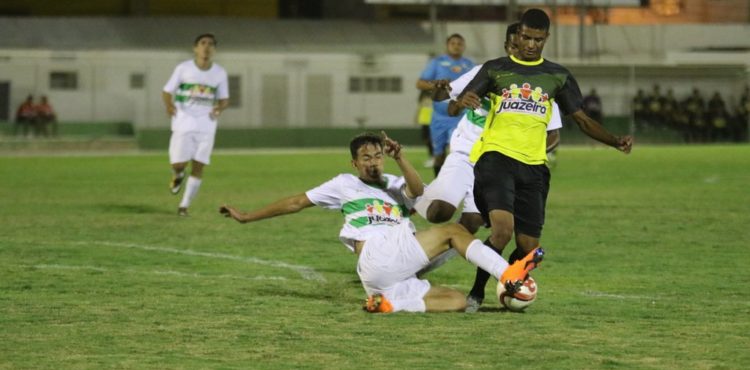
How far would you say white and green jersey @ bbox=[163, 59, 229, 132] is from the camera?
18766 mm

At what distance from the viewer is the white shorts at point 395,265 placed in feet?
31.7

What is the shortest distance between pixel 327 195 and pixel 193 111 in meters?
8.45

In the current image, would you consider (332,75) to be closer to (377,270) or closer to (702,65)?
(702,65)

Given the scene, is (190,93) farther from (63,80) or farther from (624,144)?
(63,80)

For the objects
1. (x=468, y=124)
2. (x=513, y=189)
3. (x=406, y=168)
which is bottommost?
(x=513, y=189)

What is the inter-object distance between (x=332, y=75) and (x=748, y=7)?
18.8 metres

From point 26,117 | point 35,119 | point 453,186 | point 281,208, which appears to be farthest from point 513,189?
point 35,119

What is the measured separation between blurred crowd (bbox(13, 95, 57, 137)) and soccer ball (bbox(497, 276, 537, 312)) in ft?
112

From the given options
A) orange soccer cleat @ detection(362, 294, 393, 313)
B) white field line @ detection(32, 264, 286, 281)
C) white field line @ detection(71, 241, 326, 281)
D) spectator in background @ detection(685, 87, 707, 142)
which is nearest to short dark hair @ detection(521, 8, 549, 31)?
orange soccer cleat @ detection(362, 294, 393, 313)

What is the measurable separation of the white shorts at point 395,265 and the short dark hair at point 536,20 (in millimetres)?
1576

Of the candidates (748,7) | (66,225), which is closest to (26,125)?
(66,225)

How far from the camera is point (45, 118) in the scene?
42.7 meters

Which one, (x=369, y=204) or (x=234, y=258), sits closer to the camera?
(x=369, y=204)

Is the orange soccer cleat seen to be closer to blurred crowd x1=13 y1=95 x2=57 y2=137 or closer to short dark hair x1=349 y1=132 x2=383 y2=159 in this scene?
short dark hair x1=349 y1=132 x2=383 y2=159
